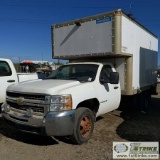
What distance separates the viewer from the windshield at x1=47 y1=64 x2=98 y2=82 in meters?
5.89

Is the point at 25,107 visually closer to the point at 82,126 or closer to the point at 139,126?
the point at 82,126

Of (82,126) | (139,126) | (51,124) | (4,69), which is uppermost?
(4,69)

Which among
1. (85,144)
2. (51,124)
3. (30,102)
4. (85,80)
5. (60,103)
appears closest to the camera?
(51,124)

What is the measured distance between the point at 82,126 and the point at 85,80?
119 cm

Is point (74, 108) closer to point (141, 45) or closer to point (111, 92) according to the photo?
point (111, 92)

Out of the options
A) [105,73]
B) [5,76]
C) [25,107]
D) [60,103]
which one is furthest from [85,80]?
[5,76]

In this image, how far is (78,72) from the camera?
20.7 ft

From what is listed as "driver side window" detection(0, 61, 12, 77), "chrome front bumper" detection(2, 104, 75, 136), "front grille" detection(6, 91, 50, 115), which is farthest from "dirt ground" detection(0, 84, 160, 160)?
"driver side window" detection(0, 61, 12, 77)

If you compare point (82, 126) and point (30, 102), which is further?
point (82, 126)

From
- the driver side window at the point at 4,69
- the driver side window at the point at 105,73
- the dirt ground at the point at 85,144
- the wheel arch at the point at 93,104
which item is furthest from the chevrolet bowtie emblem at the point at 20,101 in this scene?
the driver side window at the point at 4,69

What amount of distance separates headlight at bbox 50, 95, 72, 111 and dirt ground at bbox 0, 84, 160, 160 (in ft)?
3.03

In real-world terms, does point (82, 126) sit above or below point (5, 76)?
below

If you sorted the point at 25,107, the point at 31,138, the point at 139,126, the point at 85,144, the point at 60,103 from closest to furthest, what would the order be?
the point at 60,103, the point at 25,107, the point at 85,144, the point at 31,138, the point at 139,126

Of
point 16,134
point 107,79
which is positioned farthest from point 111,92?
point 16,134
